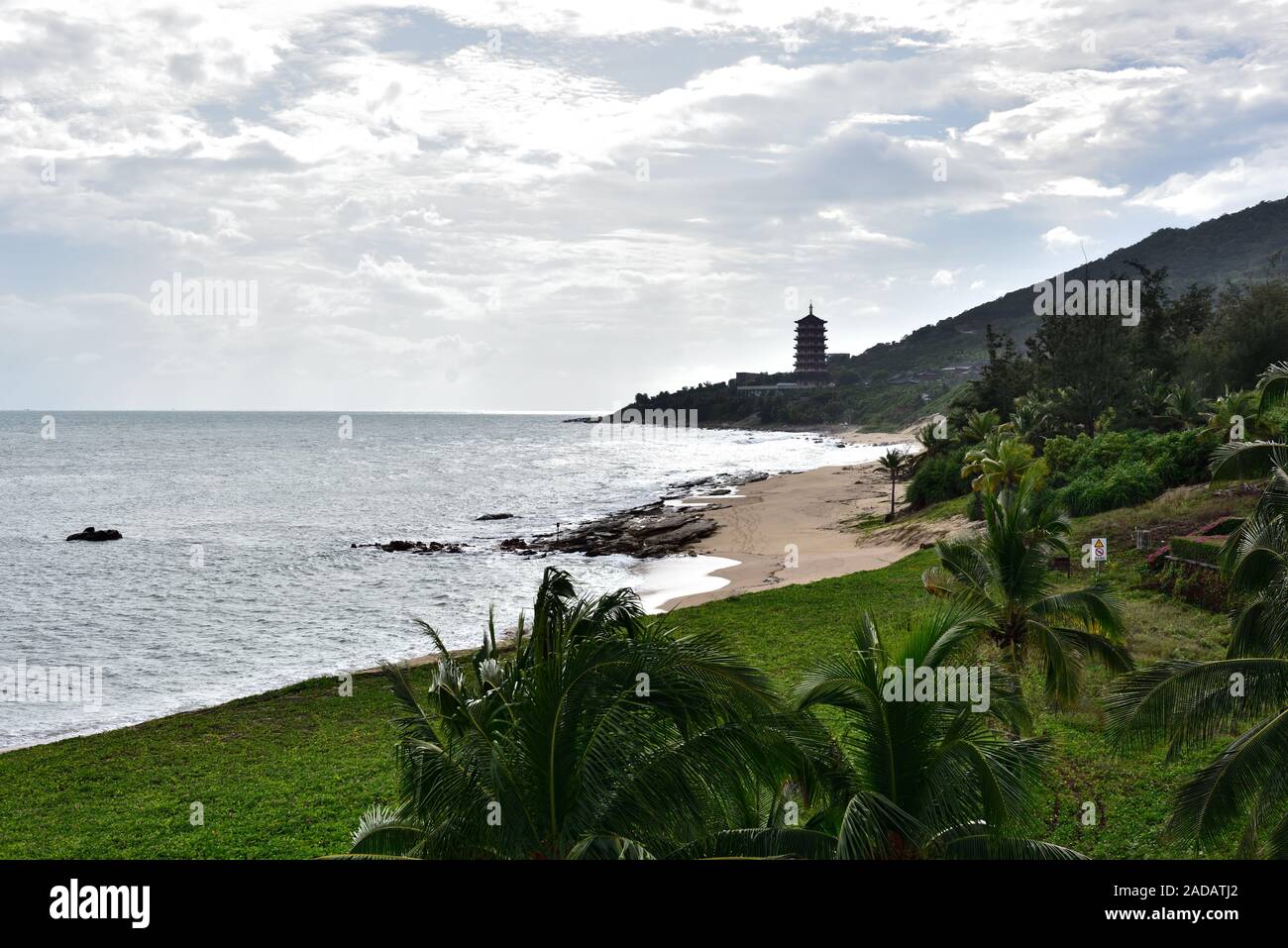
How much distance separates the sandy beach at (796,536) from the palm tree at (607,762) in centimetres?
2592

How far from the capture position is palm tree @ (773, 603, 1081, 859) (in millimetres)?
7590

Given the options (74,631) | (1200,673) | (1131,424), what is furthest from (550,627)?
(1131,424)

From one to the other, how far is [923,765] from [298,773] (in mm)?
12997

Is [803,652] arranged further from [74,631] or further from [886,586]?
[74,631]

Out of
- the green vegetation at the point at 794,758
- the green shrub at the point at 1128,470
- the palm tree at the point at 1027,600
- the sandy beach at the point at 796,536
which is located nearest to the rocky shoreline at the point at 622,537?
the sandy beach at the point at 796,536

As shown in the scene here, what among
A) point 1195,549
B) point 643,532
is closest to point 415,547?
point 643,532

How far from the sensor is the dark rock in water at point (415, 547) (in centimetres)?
5050

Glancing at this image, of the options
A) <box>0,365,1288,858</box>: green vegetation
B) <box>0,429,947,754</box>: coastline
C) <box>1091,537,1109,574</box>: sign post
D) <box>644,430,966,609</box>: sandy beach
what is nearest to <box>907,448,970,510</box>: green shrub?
<box>644,430,966,609</box>: sandy beach

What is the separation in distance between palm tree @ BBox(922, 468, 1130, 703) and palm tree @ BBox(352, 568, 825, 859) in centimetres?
725

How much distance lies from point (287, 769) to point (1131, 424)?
45.7 m

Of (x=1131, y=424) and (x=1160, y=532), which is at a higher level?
(x=1131, y=424)

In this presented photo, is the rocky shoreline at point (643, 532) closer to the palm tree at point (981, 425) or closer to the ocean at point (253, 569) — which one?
the ocean at point (253, 569)

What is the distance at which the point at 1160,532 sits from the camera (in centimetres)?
2884

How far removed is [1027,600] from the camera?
14.8 m
